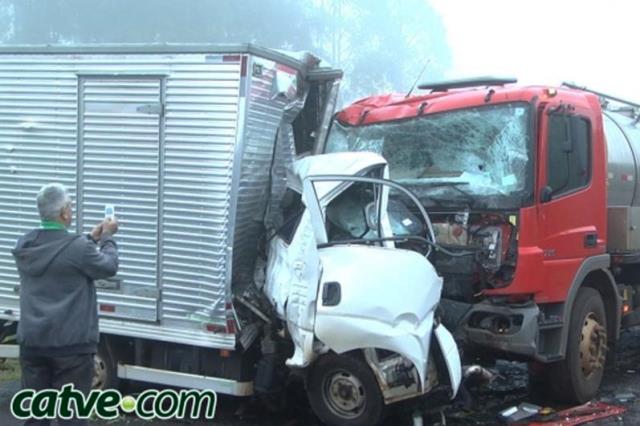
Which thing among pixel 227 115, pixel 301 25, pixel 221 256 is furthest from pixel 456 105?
pixel 301 25

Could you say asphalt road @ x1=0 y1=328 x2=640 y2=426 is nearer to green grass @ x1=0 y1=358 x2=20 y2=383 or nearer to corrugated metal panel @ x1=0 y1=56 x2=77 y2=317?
green grass @ x1=0 y1=358 x2=20 y2=383

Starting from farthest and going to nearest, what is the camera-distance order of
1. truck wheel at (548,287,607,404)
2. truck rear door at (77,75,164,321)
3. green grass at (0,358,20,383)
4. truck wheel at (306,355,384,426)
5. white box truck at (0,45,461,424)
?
green grass at (0,358,20,383) → truck wheel at (548,287,607,404) → truck rear door at (77,75,164,321) → truck wheel at (306,355,384,426) → white box truck at (0,45,461,424)

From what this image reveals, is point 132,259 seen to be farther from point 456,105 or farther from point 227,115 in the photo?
point 456,105

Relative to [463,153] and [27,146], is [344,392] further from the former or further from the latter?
[27,146]

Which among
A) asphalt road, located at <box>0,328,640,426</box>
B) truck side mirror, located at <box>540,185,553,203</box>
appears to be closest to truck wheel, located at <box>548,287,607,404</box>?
asphalt road, located at <box>0,328,640,426</box>

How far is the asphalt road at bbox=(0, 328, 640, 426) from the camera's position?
6000 millimetres

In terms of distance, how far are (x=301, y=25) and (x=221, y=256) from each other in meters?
53.5

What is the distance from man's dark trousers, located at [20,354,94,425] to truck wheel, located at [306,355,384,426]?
73.6 inches

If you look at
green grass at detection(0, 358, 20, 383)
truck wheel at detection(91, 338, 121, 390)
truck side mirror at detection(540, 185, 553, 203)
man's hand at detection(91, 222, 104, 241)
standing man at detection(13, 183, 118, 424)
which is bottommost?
green grass at detection(0, 358, 20, 383)

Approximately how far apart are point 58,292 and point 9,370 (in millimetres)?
5096

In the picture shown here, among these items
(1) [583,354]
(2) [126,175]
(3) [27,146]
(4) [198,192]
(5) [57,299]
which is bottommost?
(1) [583,354]

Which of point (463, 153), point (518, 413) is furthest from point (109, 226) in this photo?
point (518, 413)
